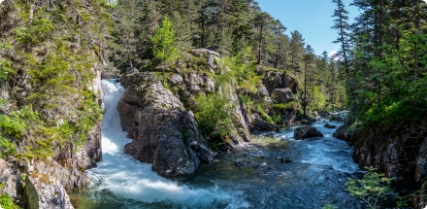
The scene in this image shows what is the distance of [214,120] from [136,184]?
10971 mm

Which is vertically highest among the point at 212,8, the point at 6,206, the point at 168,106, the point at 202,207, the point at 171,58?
the point at 212,8

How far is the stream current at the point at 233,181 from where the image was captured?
1380cm

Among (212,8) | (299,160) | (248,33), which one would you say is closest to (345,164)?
(299,160)

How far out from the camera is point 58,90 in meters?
10.8

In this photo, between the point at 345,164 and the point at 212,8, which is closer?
the point at 345,164

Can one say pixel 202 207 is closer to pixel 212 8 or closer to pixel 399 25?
pixel 399 25

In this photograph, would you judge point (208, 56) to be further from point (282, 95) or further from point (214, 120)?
point (282, 95)

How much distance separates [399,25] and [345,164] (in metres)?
11.0

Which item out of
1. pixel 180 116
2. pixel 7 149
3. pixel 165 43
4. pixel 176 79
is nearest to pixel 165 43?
pixel 165 43

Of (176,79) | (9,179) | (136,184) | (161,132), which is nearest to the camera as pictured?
(9,179)

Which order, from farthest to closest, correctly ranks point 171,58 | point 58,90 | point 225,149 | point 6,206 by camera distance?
point 171,58 → point 225,149 → point 58,90 → point 6,206

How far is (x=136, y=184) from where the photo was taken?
16.0 meters

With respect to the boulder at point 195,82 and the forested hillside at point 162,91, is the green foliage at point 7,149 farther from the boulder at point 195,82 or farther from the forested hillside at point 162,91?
the boulder at point 195,82

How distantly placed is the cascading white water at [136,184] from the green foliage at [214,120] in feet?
24.5
